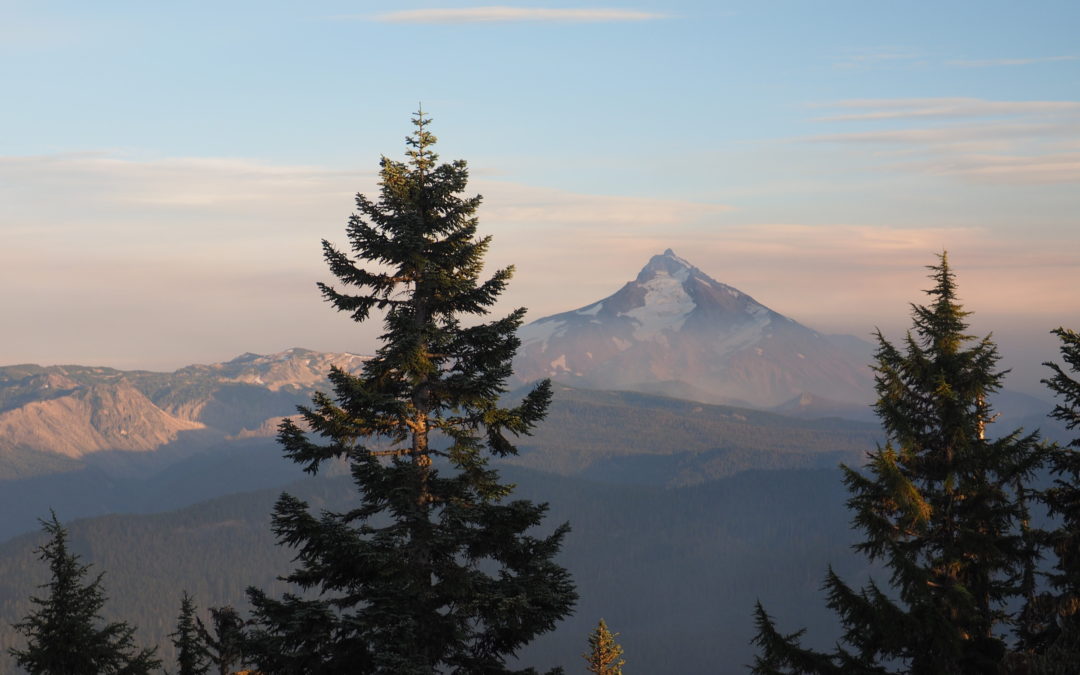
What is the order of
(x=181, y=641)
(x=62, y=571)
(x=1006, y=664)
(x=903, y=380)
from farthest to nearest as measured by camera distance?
(x=181, y=641) < (x=62, y=571) < (x=903, y=380) < (x=1006, y=664)

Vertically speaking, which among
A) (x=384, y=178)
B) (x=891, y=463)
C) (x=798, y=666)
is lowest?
(x=798, y=666)

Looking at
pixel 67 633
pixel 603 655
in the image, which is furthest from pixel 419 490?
pixel 603 655

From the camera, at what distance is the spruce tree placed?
2475cm

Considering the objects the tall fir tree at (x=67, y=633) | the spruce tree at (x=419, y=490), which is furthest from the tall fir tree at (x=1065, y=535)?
the tall fir tree at (x=67, y=633)

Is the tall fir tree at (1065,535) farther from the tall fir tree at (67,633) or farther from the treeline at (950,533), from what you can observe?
the tall fir tree at (67,633)

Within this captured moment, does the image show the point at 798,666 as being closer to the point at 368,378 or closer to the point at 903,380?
the point at 903,380

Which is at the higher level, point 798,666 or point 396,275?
point 396,275

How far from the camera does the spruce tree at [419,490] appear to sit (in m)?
24.8

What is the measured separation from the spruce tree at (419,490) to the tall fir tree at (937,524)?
21.0ft

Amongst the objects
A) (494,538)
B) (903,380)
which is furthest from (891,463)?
(494,538)

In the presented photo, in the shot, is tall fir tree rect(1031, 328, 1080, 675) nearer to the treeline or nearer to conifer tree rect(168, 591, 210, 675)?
the treeline

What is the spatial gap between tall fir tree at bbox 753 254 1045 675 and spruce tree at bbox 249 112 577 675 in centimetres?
641

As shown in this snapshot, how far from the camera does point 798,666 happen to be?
85.4 feet

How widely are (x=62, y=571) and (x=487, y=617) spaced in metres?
19.1
